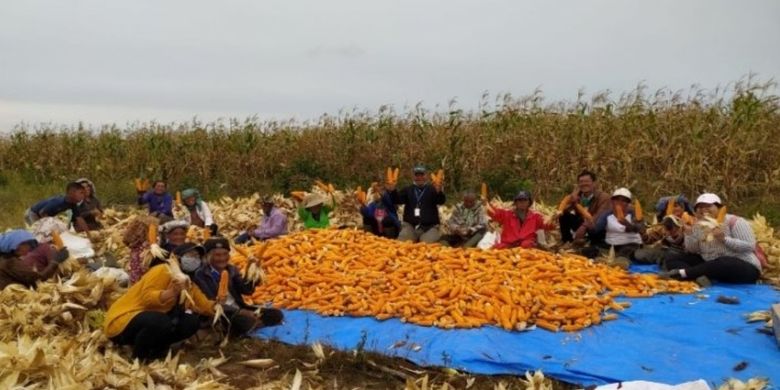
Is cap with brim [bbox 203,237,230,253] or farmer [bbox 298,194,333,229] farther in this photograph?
farmer [bbox 298,194,333,229]

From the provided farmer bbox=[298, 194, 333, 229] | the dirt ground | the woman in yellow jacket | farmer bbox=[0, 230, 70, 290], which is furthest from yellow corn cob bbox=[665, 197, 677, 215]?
farmer bbox=[0, 230, 70, 290]

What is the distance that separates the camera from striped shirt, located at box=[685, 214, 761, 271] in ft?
19.4

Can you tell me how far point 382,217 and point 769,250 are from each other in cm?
449

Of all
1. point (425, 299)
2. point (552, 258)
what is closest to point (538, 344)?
point (425, 299)

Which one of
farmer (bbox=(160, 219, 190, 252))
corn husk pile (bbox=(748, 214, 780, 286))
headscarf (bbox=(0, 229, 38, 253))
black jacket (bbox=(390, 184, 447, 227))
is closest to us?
farmer (bbox=(160, 219, 190, 252))

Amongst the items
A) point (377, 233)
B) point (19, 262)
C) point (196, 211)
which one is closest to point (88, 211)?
point (196, 211)

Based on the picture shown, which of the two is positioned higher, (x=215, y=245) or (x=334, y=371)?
(x=215, y=245)

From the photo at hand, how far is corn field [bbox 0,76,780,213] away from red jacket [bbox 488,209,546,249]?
11.7 feet

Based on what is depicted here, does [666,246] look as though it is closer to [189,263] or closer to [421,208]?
[421,208]

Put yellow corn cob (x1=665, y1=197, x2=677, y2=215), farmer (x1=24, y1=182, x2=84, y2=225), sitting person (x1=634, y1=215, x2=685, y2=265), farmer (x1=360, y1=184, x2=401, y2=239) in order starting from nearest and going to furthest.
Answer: sitting person (x1=634, y1=215, x2=685, y2=265) → yellow corn cob (x1=665, y1=197, x2=677, y2=215) → farmer (x1=24, y1=182, x2=84, y2=225) → farmer (x1=360, y1=184, x2=401, y2=239)

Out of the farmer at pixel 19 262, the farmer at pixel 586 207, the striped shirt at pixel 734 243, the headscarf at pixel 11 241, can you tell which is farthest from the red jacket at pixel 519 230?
the headscarf at pixel 11 241

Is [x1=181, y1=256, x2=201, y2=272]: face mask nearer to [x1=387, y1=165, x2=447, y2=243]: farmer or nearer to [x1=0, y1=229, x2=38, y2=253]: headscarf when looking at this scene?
[x1=0, y1=229, x2=38, y2=253]: headscarf

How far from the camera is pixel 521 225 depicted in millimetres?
7391

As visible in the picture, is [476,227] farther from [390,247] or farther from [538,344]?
[538,344]
